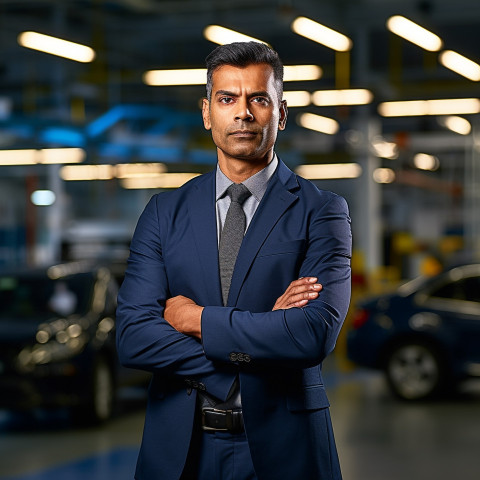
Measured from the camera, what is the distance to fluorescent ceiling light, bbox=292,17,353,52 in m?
11.5

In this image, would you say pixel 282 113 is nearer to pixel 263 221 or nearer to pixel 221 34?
pixel 263 221

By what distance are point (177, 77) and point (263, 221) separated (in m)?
9.73

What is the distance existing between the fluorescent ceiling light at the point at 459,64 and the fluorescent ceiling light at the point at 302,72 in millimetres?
1722

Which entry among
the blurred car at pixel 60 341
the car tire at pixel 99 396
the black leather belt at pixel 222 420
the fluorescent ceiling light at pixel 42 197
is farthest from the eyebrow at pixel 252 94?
the fluorescent ceiling light at pixel 42 197

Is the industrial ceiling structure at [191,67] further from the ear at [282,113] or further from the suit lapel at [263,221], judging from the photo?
the suit lapel at [263,221]

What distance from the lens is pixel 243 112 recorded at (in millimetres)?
2912

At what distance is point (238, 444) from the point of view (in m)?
2.81

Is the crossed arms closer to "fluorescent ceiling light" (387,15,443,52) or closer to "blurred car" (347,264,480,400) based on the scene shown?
"fluorescent ceiling light" (387,15,443,52)

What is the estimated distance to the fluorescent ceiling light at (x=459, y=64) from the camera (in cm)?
1366

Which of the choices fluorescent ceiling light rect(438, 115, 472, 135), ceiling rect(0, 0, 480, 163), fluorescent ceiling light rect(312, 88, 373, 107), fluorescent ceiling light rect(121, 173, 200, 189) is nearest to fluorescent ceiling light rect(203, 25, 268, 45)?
ceiling rect(0, 0, 480, 163)

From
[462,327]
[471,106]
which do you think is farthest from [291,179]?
[471,106]

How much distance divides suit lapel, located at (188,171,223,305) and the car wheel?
9.66m

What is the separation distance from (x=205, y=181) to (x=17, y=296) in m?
8.23

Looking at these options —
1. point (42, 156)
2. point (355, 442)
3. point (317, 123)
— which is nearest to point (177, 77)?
point (355, 442)
